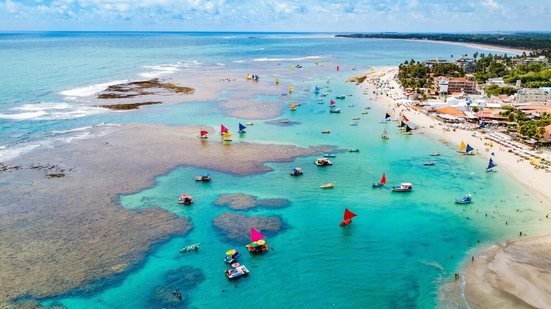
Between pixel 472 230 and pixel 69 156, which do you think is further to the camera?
pixel 69 156

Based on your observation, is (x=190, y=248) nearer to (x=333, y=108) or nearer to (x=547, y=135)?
(x=547, y=135)

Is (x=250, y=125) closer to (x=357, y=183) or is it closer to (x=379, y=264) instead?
(x=357, y=183)

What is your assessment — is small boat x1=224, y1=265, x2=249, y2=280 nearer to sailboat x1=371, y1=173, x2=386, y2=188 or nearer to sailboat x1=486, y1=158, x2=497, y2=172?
sailboat x1=371, y1=173, x2=386, y2=188

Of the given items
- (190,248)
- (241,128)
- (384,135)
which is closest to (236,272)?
(190,248)

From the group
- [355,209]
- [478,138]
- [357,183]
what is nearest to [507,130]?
[478,138]

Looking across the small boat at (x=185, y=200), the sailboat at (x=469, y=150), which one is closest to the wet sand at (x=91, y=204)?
the small boat at (x=185, y=200)

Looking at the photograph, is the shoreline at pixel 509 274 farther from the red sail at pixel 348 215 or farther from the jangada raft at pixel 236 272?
the jangada raft at pixel 236 272
